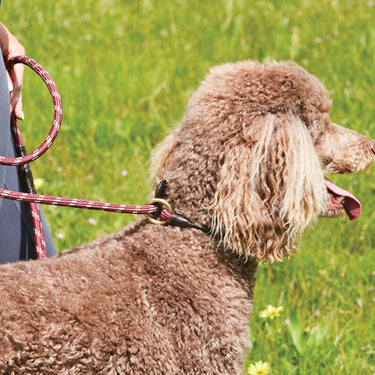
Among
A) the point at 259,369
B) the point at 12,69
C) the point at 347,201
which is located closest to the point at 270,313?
the point at 259,369

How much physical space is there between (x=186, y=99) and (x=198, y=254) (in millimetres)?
2831

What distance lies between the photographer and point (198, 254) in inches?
91.6

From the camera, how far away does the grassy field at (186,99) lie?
10.8ft

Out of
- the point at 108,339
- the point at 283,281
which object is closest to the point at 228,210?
the point at 108,339

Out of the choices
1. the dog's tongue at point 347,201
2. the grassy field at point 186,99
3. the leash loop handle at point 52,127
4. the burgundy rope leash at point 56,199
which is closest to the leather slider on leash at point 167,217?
the burgundy rope leash at point 56,199

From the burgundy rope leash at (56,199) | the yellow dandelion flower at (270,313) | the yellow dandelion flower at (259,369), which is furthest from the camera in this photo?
the yellow dandelion flower at (270,313)

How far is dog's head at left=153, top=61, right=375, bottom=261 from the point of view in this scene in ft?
7.50

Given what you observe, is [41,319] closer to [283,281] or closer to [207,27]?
[283,281]

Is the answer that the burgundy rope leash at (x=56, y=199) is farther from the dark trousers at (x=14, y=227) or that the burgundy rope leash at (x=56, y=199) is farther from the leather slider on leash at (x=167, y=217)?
the dark trousers at (x=14, y=227)

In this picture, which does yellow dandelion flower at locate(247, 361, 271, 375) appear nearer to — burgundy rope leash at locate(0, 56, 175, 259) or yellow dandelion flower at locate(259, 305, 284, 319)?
yellow dandelion flower at locate(259, 305, 284, 319)

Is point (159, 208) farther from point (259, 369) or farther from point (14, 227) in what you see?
point (259, 369)

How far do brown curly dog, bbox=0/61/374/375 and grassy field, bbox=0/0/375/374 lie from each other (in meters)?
0.89

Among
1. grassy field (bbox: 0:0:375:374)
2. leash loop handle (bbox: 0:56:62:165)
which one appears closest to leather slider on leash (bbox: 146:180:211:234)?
leash loop handle (bbox: 0:56:62:165)

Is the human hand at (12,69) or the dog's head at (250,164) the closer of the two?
the dog's head at (250,164)
